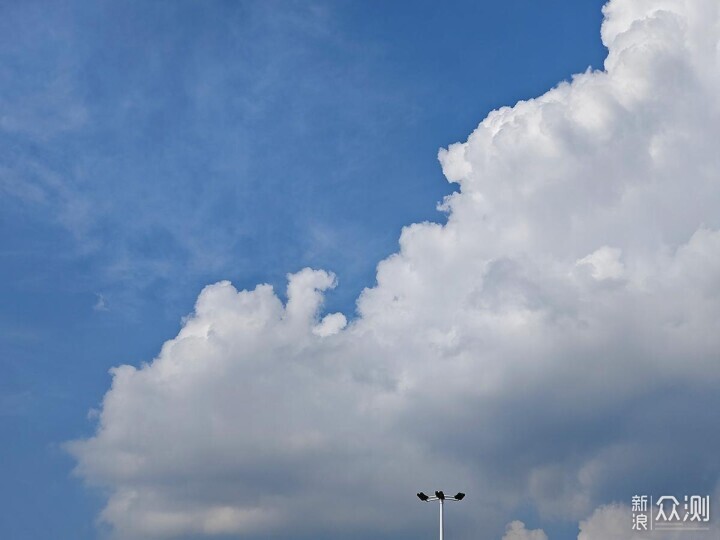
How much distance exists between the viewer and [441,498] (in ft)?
314

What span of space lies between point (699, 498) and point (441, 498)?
2838 centimetres

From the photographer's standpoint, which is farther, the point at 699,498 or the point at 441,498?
the point at 441,498

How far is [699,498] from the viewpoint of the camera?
8694cm
